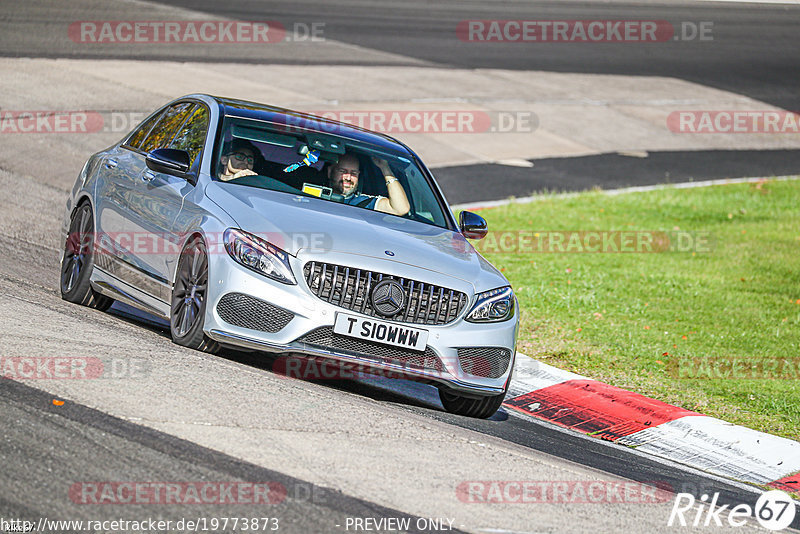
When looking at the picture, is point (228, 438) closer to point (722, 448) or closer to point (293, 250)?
point (293, 250)

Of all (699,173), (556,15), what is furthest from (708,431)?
(556,15)

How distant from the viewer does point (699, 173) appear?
2097cm

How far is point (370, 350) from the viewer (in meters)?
6.96

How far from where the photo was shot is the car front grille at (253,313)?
684 centimetres

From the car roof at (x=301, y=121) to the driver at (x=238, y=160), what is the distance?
1.17 feet

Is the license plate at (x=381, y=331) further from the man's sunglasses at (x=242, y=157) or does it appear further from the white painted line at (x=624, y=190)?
the white painted line at (x=624, y=190)

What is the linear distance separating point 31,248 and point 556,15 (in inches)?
1078

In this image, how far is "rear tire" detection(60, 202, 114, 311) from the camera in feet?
28.6

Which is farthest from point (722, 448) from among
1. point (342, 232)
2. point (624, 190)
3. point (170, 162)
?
point (624, 190)

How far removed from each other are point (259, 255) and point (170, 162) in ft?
3.97

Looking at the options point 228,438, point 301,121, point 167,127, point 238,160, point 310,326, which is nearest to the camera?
point 228,438

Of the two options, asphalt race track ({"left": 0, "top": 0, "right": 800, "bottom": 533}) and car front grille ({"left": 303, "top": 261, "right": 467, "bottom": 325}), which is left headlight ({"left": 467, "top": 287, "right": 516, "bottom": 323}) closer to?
car front grille ({"left": 303, "top": 261, "right": 467, "bottom": 325})

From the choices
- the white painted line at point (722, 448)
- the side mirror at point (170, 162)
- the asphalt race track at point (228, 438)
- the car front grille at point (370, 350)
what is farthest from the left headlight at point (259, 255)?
the white painted line at point (722, 448)

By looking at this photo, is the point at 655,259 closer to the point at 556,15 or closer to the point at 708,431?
the point at 708,431
